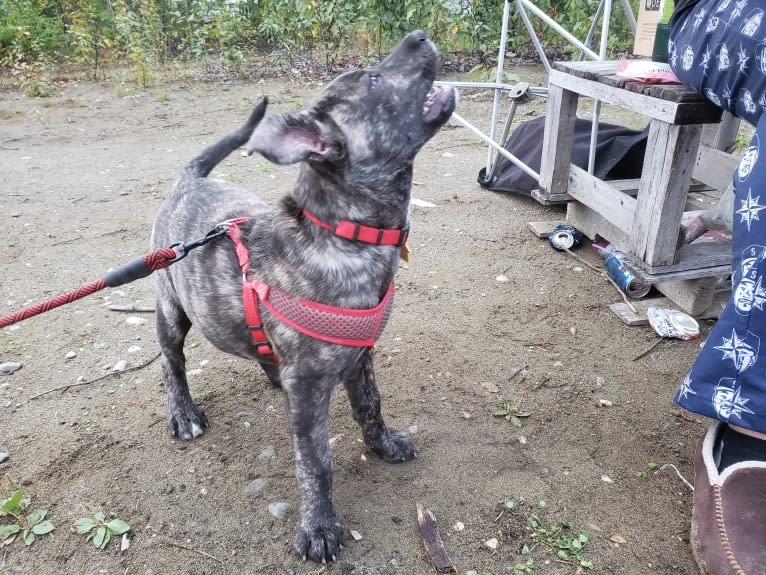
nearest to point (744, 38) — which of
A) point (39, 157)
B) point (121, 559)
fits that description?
point (121, 559)

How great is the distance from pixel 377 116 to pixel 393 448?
4.68 ft

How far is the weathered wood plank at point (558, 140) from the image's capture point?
12.8 feet

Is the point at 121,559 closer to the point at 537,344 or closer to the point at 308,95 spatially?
the point at 537,344

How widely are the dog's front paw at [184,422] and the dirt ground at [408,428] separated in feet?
0.15

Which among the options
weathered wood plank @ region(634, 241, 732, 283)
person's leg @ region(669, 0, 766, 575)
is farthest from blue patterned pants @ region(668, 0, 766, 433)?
weathered wood plank @ region(634, 241, 732, 283)

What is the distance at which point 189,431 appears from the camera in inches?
109

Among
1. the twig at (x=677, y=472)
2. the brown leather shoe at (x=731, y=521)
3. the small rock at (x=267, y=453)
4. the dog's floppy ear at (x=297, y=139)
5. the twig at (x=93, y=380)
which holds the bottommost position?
the small rock at (x=267, y=453)

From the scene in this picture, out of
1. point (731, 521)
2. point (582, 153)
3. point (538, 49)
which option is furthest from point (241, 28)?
point (731, 521)

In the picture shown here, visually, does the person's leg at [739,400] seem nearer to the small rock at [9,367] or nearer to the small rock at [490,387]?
the small rock at [490,387]

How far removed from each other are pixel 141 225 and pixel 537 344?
3400 millimetres

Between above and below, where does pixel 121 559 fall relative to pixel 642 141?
below

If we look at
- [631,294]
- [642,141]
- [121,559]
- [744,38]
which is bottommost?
[121,559]

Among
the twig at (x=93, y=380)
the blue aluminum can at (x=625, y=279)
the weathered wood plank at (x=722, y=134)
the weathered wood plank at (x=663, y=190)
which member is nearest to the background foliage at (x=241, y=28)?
the weathered wood plank at (x=722, y=134)

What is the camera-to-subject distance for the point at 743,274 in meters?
2.08
